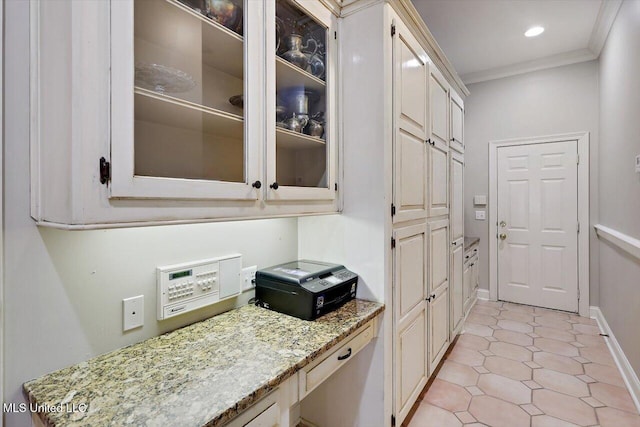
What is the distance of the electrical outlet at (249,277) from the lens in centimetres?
146

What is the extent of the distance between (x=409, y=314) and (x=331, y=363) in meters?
0.68

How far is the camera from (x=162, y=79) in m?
0.93

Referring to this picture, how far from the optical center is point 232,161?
108 centimetres

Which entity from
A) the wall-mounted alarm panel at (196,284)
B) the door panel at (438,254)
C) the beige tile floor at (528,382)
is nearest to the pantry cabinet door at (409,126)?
the door panel at (438,254)

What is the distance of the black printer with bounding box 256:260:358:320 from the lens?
4.23 ft

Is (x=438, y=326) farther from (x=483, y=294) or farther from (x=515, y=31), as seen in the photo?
(x=515, y=31)

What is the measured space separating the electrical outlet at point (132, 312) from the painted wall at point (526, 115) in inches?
153

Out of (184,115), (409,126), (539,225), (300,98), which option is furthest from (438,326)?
(539,225)

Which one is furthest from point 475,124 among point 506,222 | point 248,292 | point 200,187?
point 200,187

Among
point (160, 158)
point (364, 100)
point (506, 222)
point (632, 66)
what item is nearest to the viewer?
point (160, 158)

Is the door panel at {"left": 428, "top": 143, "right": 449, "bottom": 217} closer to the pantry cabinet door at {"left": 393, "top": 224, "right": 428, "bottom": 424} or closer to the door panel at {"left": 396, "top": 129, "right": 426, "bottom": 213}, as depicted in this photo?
the door panel at {"left": 396, "top": 129, "right": 426, "bottom": 213}

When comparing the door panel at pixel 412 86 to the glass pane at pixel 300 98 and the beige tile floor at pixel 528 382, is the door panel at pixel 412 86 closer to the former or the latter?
the glass pane at pixel 300 98

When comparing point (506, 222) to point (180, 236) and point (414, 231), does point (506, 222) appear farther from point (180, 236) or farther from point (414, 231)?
point (180, 236)

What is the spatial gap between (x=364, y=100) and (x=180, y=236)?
1025 mm
